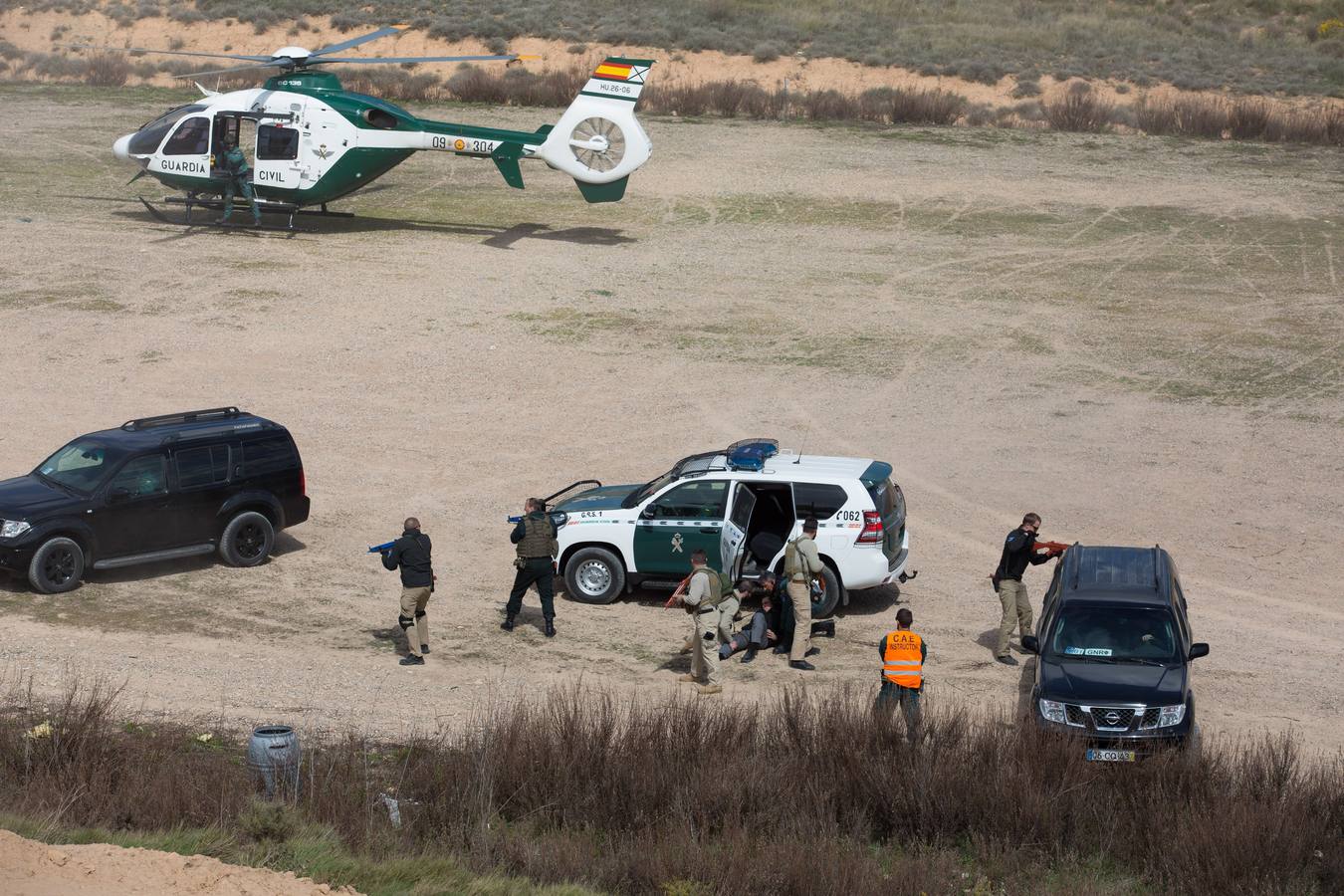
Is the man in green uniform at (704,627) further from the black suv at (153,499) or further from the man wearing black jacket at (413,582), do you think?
the black suv at (153,499)

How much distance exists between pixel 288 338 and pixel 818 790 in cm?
1800

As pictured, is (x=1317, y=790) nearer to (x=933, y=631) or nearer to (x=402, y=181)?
(x=933, y=631)

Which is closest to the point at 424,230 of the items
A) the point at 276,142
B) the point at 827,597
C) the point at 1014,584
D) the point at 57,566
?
the point at 276,142

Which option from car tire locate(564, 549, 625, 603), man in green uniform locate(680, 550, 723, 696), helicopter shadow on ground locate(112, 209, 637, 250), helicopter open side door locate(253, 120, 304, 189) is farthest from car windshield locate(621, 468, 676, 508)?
helicopter open side door locate(253, 120, 304, 189)

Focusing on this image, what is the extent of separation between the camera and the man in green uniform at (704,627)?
47.7ft

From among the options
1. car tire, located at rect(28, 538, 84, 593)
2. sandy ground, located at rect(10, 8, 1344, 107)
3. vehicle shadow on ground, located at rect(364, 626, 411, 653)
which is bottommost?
vehicle shadow on ground, located at rect(364, 626, 411, 653)

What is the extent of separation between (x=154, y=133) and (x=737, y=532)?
2175 centimetres

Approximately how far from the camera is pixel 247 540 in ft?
58.2

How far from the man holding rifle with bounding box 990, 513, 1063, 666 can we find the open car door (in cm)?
275

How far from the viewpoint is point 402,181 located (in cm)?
3872

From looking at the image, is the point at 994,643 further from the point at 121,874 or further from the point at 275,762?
the point at 121,874

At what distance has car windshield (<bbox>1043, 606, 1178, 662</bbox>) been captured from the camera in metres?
13.4

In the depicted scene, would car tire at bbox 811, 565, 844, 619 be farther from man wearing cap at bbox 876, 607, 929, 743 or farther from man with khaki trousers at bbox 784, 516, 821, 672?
man wearing cap at bbox 876, 607, 929, 743

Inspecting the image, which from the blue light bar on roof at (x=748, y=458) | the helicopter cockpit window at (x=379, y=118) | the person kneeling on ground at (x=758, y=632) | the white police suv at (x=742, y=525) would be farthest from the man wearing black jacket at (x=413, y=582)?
the helicopter cockpit window at (x=379, y=118)
